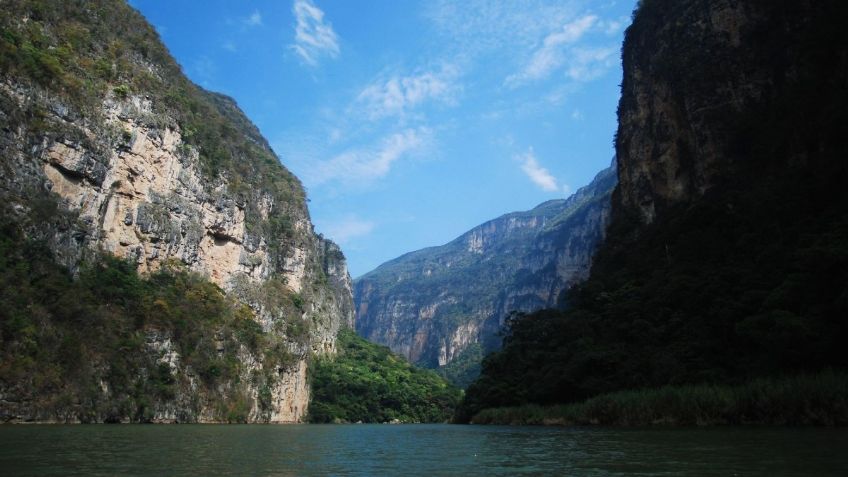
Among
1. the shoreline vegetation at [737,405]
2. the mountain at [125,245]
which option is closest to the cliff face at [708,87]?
the shoreline vegetation at [737,405]

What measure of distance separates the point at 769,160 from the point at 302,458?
4540 cm

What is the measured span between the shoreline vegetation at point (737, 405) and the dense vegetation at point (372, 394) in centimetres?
6772

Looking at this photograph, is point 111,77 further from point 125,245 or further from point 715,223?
point 715,223

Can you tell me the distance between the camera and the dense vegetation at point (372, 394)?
9850cm

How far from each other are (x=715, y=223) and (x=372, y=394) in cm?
7078

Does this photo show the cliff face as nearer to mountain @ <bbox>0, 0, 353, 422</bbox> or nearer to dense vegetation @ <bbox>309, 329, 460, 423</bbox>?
mountain @ <bbox>0, 0, 353, 422</bbox>

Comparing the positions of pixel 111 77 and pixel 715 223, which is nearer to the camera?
pixel 715 223

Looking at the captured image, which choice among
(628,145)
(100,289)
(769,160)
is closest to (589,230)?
Result: (628,145)

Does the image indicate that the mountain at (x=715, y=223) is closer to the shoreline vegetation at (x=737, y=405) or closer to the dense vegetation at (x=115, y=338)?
the shoreline vegetation at (x=737, y=405)

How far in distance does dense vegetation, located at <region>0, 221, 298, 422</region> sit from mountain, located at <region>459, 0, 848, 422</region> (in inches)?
1099

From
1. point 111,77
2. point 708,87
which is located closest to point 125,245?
point 111,77

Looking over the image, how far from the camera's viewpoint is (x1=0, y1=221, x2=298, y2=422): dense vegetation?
1633 inches

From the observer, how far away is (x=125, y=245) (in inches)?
2463

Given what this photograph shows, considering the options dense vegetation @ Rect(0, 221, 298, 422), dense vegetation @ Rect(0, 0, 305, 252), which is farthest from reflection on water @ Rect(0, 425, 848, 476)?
dense vegetation @ Rect(0, 0, 305, 252)
